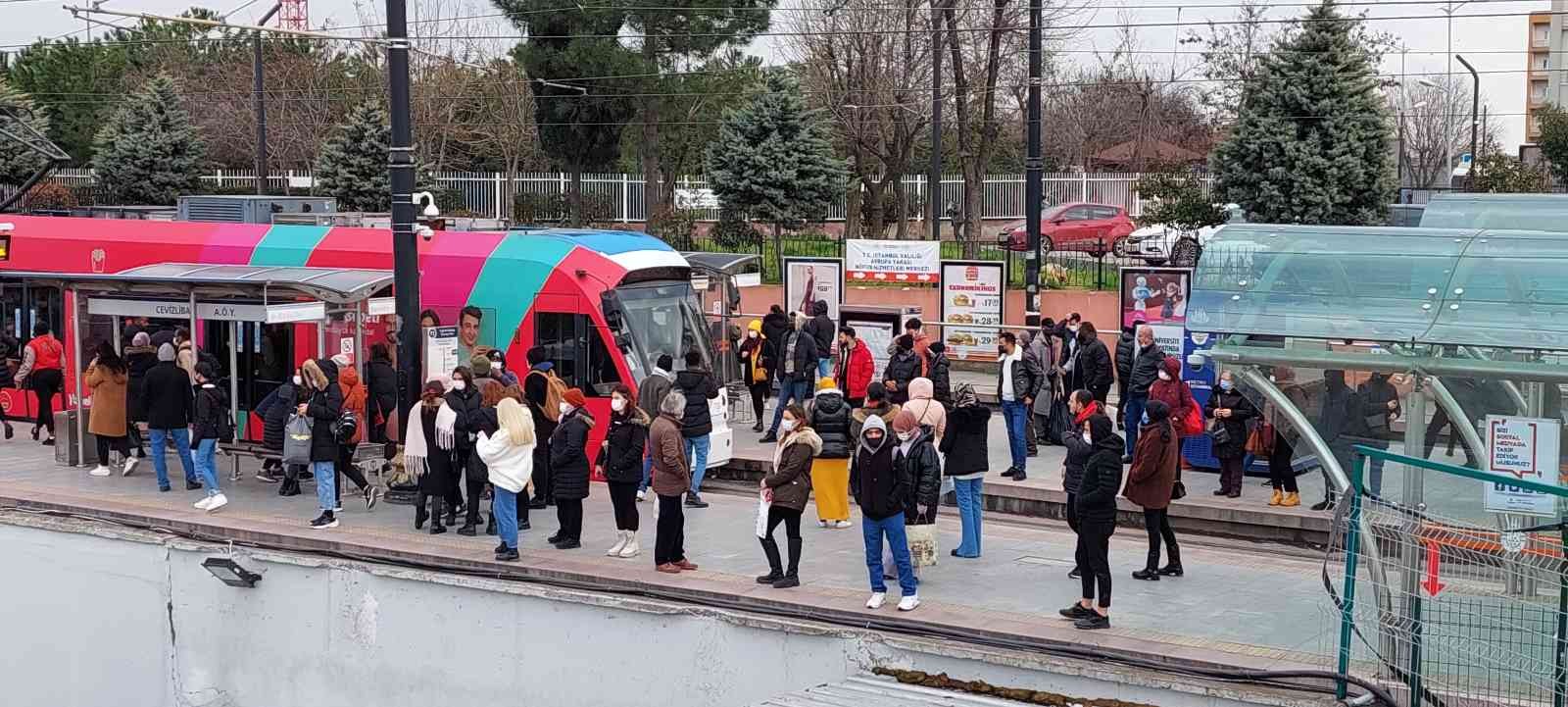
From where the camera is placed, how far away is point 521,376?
1731 cm

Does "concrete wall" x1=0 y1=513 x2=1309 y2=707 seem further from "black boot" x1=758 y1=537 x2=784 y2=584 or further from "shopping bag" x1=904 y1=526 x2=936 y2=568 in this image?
"shopping bag" x1=904 y1=526 x2=936 y2=568

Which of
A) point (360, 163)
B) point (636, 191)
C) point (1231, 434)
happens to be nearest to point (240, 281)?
point (1231, 434)

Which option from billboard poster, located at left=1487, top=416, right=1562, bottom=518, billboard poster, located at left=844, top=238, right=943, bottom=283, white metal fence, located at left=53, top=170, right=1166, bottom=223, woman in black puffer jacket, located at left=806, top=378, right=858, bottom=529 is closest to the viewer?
billboard poster, located at left=1487, top=416, right=1562, bottom=518

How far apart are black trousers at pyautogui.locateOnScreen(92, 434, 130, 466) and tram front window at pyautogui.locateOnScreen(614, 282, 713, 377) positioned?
17.2ft

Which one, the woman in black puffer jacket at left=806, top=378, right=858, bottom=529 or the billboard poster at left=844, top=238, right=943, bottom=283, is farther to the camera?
the billboard poster at left=844, top=238, right=943, bottom=283

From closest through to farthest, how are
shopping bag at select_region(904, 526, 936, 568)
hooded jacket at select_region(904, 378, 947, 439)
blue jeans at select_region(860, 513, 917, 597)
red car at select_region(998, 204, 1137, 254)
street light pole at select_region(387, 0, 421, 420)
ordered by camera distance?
blue jeans at select_region(860, 513, 917, 597) < shopping bag at select_region(904, 526, 936, 568) < hooded jacket at select_region(904, 378, 947, 439) < street light pole at select_region(387, 0, 421, 420) < red car at select_region(998, 204, 1137, 254)

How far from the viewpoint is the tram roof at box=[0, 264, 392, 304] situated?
1623cm

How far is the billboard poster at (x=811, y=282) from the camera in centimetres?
2330

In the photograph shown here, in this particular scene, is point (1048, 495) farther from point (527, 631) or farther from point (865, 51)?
point (865, 51)

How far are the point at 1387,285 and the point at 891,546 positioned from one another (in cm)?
368

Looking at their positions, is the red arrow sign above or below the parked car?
below

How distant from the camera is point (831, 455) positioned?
13.3 m

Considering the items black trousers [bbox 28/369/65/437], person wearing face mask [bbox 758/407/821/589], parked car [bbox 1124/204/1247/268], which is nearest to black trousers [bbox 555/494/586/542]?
person wearing face mask [bbox 758/407/821/589]

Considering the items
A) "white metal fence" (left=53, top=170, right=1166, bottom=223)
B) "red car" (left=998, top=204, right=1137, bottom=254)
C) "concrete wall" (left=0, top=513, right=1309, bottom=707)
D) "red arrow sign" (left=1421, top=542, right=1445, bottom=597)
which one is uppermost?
"white metal fence" (left=53, top=170, right=1166, bottom=223)
